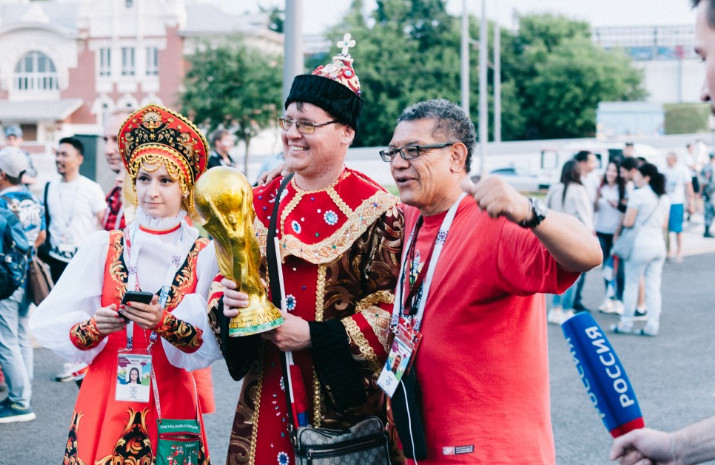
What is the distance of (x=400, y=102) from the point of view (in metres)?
53.2

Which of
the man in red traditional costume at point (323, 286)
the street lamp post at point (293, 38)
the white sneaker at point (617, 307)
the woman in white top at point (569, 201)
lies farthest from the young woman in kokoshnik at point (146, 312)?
the white sneaker at point (617, 307)

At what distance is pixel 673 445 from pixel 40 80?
206 feet

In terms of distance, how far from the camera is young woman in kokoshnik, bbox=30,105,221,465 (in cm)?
323

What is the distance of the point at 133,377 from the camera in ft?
10.7

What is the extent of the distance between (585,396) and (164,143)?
15.1ft

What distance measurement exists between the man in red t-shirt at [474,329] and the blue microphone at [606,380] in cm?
45

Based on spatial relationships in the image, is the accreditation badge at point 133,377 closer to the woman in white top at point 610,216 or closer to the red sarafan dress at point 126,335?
the red sarafan dress at point 126,335

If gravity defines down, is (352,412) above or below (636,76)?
below

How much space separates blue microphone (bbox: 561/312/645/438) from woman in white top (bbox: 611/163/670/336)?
774 cm

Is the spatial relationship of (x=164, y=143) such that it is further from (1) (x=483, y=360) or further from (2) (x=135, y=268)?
(1) (x=483, y=360)

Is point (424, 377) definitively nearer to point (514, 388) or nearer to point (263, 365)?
point (514, 388)

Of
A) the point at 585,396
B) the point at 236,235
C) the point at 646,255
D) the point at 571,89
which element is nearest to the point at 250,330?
the point at 236,235

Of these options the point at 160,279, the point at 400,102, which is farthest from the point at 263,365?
the point at 400,102

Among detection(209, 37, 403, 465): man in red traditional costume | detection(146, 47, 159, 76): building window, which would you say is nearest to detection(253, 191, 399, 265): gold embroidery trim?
detection(209, 37, 403, 465): man in red traditional costume
